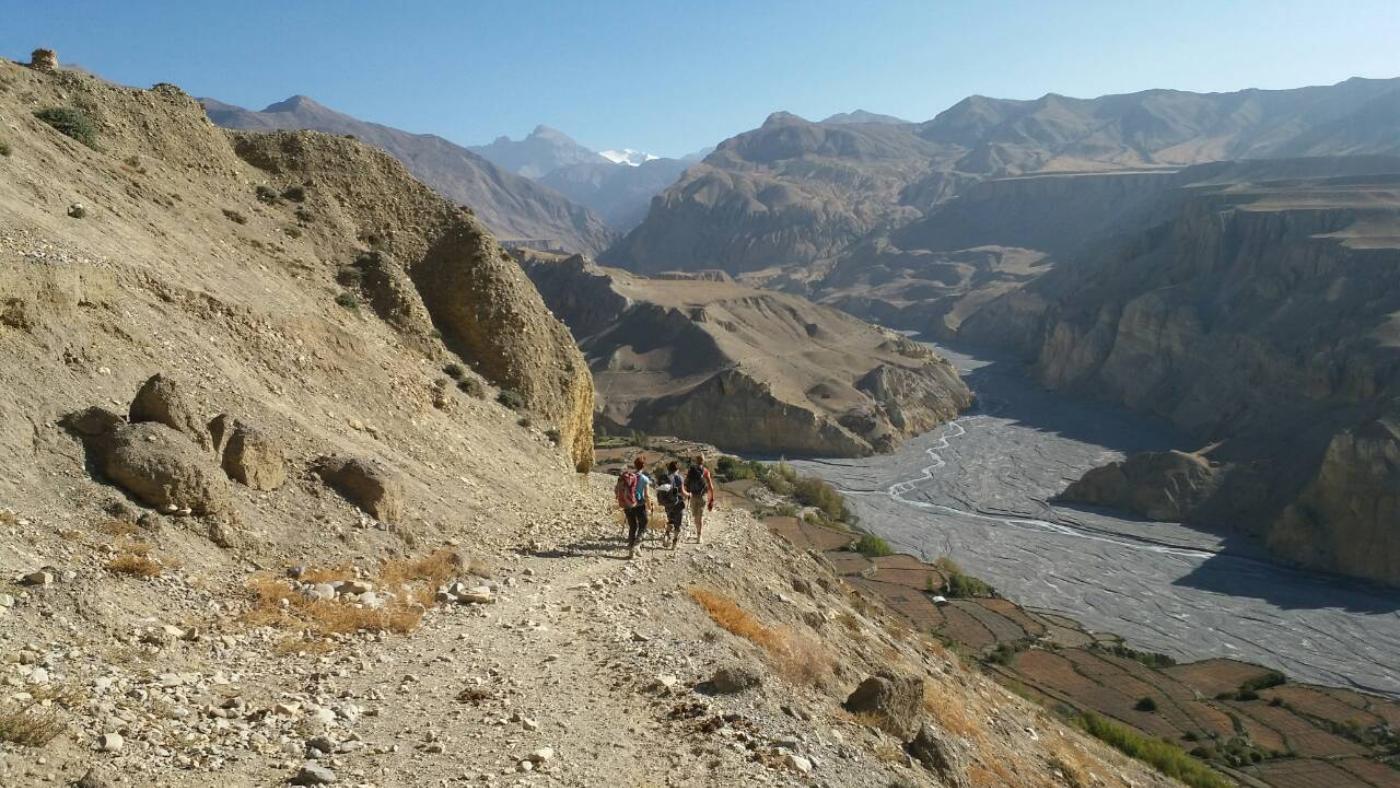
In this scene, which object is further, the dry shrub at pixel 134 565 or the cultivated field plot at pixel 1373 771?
the cultivated field plot at pixel 1373 771

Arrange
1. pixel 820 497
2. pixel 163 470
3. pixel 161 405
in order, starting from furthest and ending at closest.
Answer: pixel 820 497 → pixel 161 405 → pixel 163 470

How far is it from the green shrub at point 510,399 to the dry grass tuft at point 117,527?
11907mm

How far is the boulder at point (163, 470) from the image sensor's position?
10203 mm

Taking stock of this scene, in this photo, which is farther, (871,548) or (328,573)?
(871,548)

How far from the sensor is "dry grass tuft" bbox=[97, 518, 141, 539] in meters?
9.44

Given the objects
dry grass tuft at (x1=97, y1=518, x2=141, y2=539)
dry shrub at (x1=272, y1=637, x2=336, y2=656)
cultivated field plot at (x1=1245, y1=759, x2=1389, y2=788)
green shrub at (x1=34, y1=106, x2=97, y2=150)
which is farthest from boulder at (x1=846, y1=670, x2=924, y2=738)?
cultivated field plot at (x1=1245, y1=759, x2=1389, y2=788)

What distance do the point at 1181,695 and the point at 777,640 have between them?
25.2 metres

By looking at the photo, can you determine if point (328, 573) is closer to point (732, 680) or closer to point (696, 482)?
point (732, 680)

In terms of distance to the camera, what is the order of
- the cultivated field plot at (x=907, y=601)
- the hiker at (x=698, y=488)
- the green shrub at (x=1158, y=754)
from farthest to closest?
1. the cultivated field plot at (x=907, y=601)
2. the green shrub at (x=1158, y=754)
3. the hiker at (x=698, y=488)

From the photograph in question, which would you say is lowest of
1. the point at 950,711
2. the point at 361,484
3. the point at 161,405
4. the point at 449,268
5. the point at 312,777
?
the point at 950,711

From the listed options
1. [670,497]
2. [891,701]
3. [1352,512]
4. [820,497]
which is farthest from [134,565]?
[1352,512]

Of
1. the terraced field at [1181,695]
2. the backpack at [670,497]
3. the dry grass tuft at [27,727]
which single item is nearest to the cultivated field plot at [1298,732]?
the terraced field at [1181,695]

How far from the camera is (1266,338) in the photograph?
7988 centimetres

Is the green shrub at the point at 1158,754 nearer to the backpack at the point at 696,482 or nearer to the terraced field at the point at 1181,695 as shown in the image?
the terraced field at the point at 1181,695
